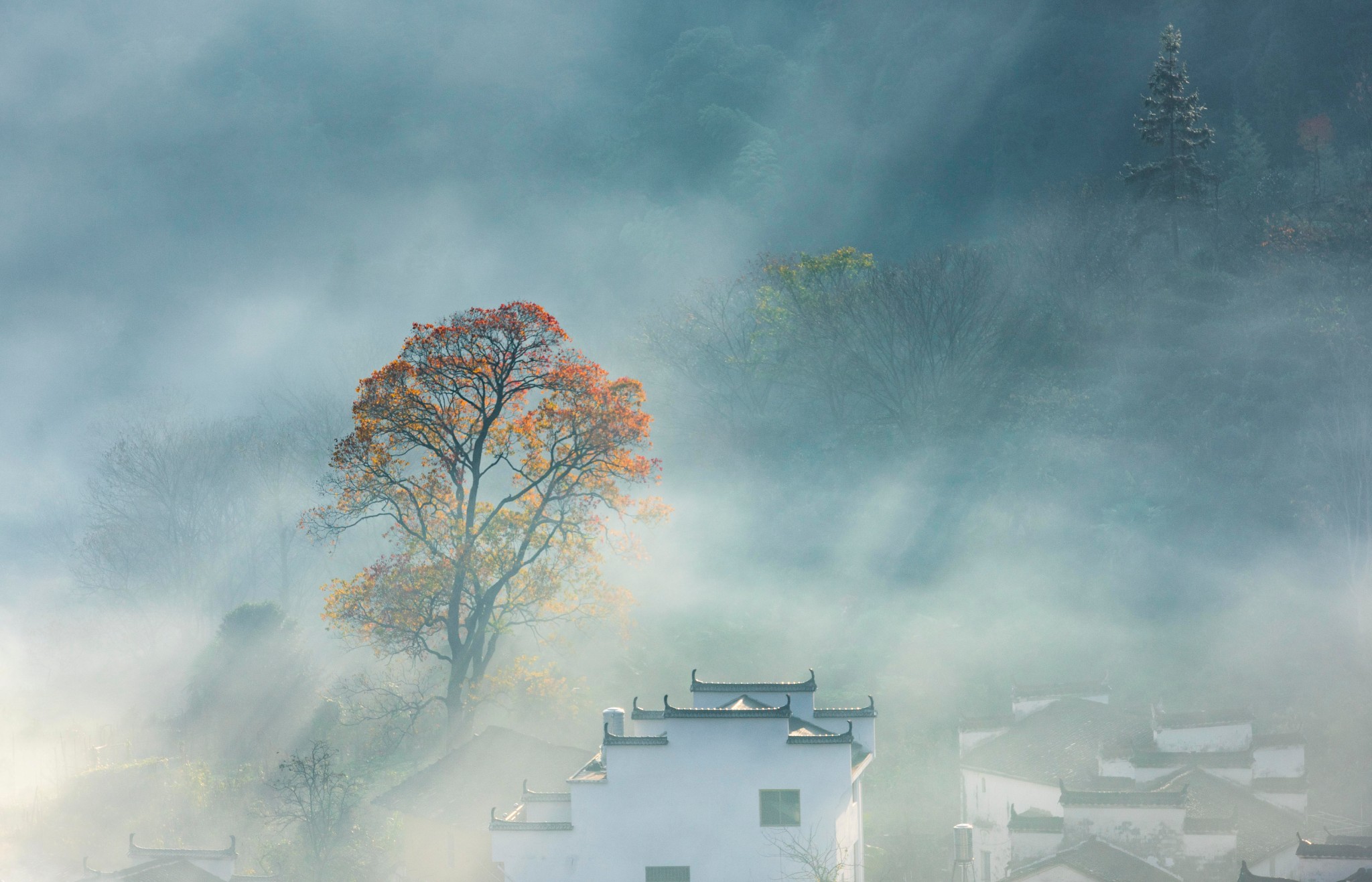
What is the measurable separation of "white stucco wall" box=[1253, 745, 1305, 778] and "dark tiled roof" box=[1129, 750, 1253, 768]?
0.35m

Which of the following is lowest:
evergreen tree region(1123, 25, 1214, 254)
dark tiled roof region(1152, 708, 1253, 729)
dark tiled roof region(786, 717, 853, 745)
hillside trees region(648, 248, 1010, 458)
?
dark tiled roof region(786, 717, 853, 745)

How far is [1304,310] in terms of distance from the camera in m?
56.1

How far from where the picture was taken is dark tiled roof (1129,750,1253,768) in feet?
106

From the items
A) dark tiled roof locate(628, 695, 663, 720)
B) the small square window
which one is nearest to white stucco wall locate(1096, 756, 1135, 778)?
the small square window

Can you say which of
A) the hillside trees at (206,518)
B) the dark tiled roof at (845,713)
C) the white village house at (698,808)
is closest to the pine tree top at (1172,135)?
the dark tiled roof at (845,713)

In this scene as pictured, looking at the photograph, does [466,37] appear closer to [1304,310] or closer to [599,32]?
[599,32]

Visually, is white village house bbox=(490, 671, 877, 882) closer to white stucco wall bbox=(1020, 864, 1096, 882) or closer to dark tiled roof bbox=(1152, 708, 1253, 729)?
white stucco wall bbox=(1020, 864, 1096, 882)

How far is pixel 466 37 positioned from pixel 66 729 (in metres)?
132

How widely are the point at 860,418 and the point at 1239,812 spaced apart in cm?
3289

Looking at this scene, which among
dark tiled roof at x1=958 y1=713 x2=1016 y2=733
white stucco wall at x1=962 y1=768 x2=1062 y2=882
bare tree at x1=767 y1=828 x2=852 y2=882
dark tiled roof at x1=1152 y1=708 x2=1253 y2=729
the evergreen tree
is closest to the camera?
bare tree at x1=767 y1=828 x2=852 y2=882

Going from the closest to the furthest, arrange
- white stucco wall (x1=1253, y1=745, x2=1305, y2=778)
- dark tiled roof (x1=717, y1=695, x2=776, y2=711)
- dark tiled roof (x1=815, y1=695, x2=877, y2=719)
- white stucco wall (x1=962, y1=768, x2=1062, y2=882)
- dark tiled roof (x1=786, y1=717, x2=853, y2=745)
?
dark tiled roof (x1=786, y1=717, x2=853, y2=745), dark tiled roof (x1=717, y1=695, x2=776, y2=711), dark tiled roof (x1=815, y1=695, x2=877, y2=719), white stucco wall (x1=1253, y1=745, x2=1305, y2=778), white stucco wall (x1=962, y1=768, x2=1062, y2=882)

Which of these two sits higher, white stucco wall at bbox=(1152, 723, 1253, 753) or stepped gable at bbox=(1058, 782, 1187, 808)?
white stucco wall at bbox=(1152, 723, 1253, 753)

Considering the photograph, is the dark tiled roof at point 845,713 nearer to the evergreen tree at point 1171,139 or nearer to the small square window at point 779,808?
the small square window at point 779,808

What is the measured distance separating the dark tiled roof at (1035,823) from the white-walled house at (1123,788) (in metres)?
0.04
